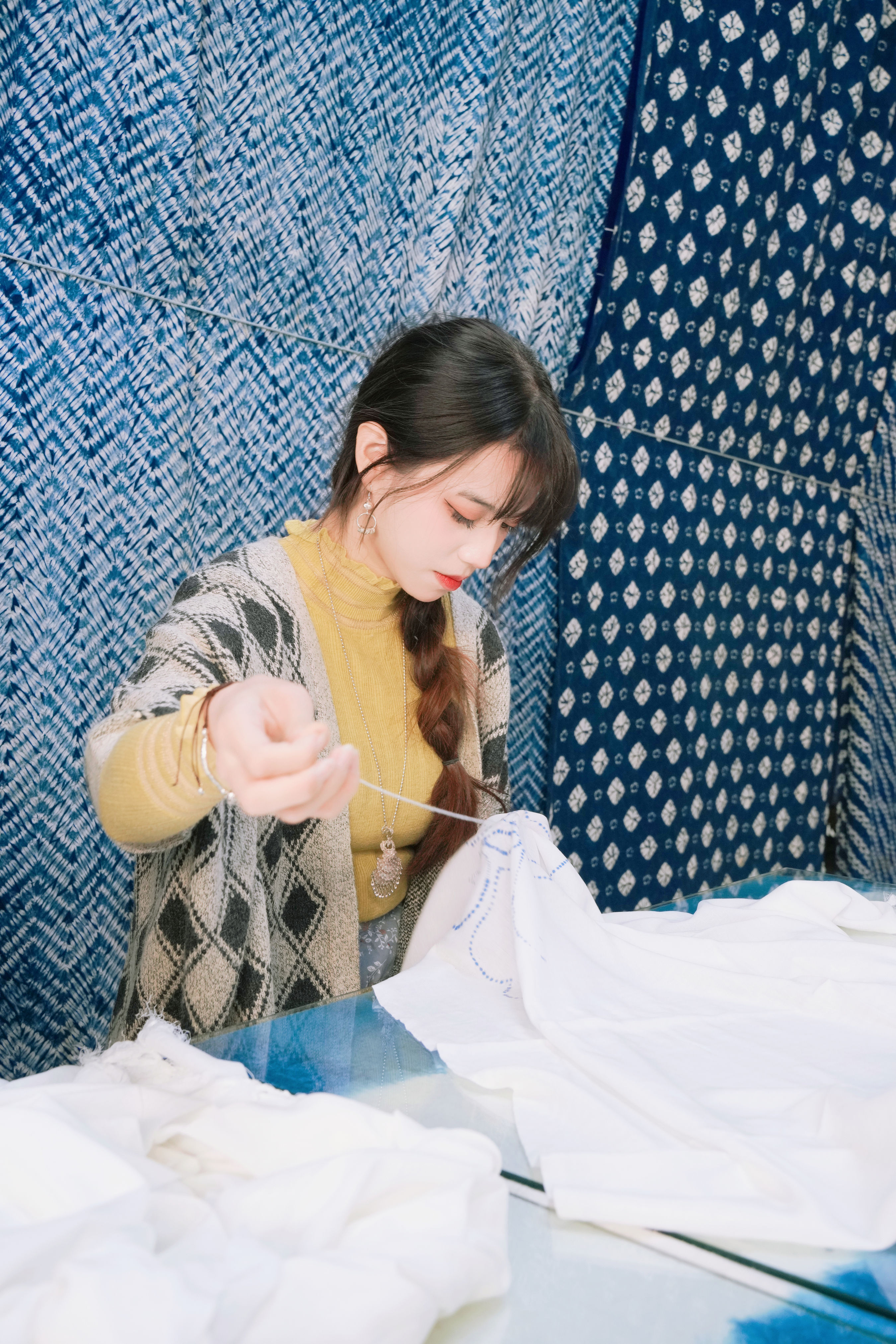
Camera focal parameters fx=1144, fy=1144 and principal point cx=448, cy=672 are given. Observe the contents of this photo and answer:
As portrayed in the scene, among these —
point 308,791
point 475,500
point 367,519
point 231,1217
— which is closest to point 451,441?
point 475,500

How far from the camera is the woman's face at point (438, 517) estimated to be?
1.35m

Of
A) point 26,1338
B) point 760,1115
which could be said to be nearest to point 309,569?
point 760,1115

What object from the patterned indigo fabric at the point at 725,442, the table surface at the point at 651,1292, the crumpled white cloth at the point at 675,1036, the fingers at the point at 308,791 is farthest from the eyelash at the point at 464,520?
the patterned indigo fabric at the point at 725,442

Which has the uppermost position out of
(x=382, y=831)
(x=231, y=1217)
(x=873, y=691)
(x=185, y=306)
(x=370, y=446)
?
(x=185, y=306)

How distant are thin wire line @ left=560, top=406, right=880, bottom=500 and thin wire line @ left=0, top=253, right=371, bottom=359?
52cm

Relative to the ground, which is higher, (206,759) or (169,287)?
(169,287)

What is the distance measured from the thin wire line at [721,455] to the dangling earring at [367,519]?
2.88 ft

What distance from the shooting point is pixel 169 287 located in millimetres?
1719

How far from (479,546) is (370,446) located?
0.20 metres

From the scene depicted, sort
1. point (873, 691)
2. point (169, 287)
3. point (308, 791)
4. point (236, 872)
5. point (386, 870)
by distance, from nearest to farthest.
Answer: point (308, 791) → point (236, 872) → point (386, 870) → point (169, 287) → point (873, 691)

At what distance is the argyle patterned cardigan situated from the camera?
114cm

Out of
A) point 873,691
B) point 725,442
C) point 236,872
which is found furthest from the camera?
point 873,691

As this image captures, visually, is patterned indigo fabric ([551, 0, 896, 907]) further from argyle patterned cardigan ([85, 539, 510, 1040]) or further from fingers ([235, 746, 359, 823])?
fingers ([235, 746, 359, 823])

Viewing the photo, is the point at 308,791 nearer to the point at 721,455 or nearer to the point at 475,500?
the point at 475,500
